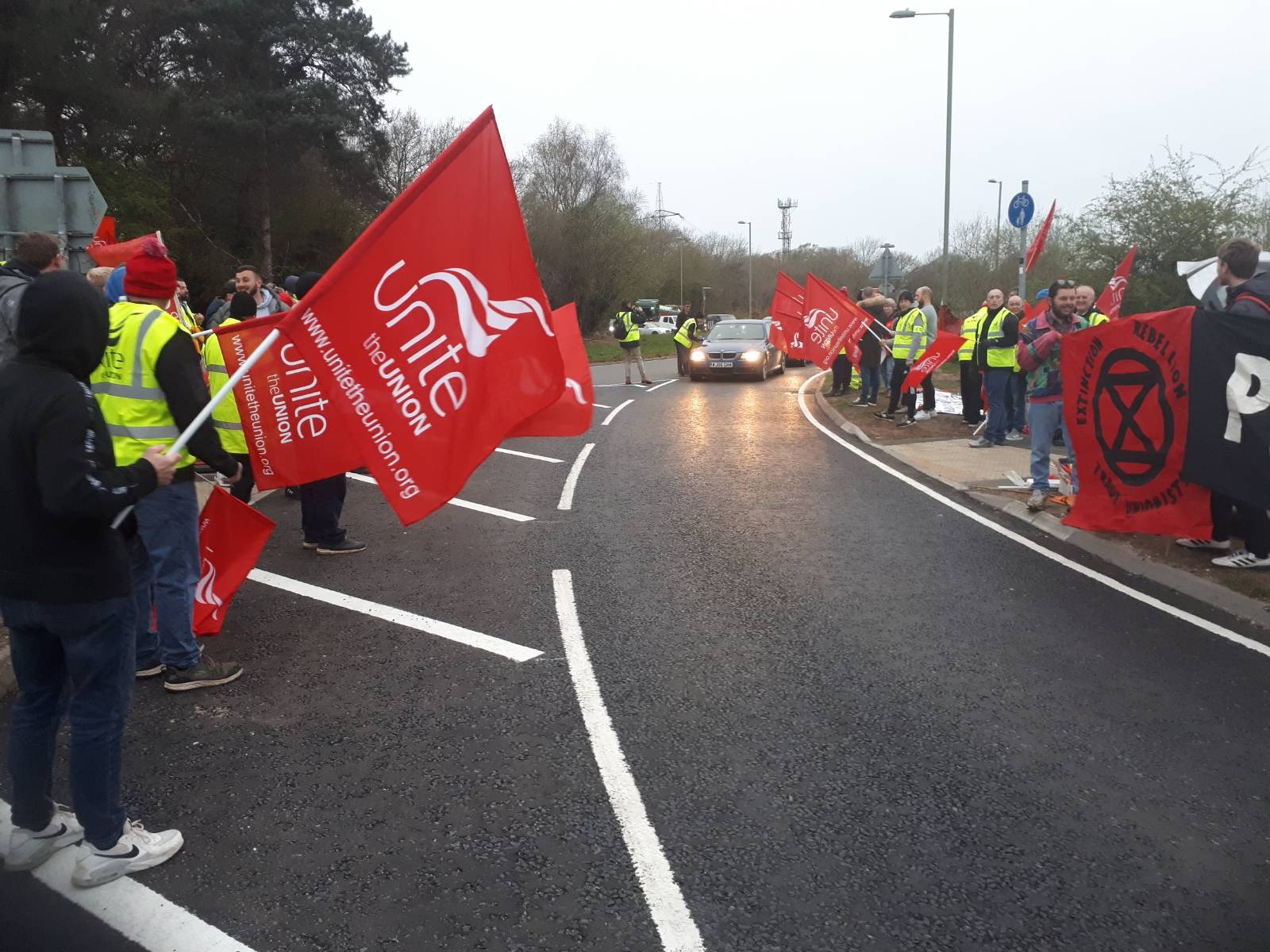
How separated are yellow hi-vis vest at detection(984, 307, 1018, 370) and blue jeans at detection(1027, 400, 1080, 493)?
2912 mm

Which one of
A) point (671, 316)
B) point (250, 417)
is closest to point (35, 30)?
point (250, 417)

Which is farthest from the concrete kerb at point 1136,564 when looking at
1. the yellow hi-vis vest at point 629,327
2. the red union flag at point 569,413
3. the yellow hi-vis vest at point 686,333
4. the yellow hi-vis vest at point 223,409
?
the yellow hi-vis vest at point 686,333

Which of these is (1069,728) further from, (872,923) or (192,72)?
(192,72)

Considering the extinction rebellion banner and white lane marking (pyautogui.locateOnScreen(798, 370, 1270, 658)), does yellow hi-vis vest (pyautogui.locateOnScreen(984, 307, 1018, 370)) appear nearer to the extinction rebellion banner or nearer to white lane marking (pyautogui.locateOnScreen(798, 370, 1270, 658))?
white lane marking (pyautogui.locateOnScreen(798, 370, 1270, 658))

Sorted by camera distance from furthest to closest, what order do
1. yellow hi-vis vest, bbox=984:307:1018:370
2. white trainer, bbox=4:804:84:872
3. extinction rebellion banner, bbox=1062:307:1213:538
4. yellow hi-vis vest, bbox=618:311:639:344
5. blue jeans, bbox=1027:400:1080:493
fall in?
yellow hi-vis vest, bbox=618:311:639:344 < yellow hi-vis vest, bbox=984:307:1018:370 < blue jeans, bbox=1027:400:1080:493 < extinction rebellion banner, bbox=1062:307:1213:538 < white trainer, bbox=4:804:84:872

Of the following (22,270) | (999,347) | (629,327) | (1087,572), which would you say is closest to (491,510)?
(22,270)

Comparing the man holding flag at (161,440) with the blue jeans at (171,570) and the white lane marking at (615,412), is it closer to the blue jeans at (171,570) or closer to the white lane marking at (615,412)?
the blue jeans at (171,570)

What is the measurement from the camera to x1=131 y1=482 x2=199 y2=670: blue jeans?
180 inches

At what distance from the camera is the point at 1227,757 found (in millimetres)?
3994

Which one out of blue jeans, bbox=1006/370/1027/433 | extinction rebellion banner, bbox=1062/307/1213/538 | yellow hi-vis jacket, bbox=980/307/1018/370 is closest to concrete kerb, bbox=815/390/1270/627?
extinction rebellion banner, bbox=1062/307/1213/538

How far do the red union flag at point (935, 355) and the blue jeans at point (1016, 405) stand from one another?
0.90 metres

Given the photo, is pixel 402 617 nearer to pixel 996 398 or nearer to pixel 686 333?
pixel 996 398

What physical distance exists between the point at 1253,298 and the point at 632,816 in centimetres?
531

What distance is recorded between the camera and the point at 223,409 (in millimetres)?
7059
